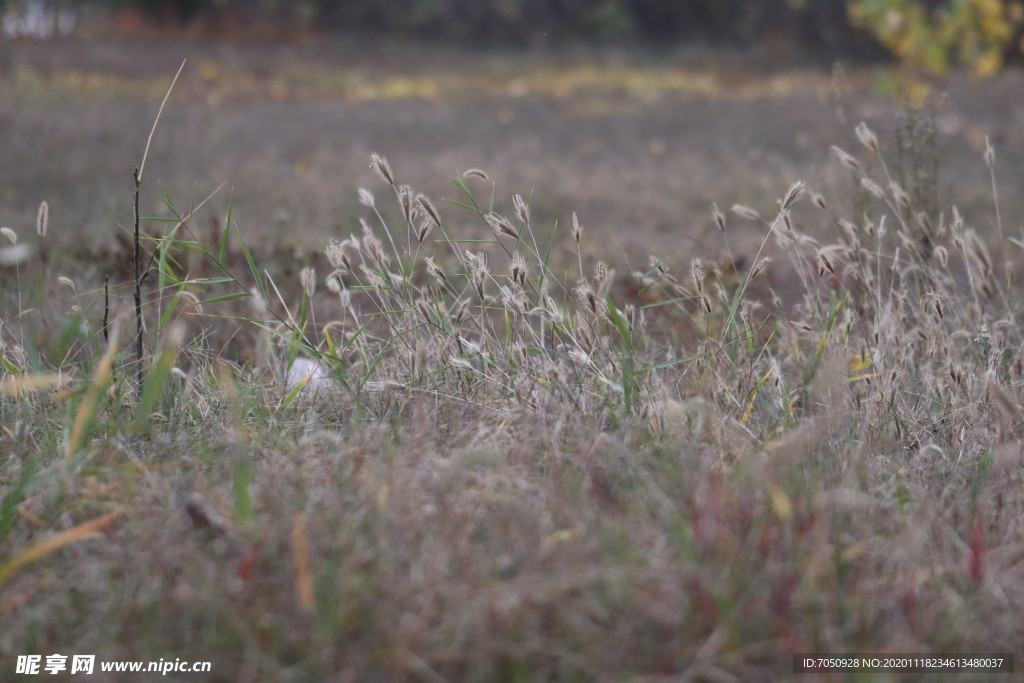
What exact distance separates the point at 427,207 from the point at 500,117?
6909 mm

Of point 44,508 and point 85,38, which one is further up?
point 85,38

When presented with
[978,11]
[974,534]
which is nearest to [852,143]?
[974,534]

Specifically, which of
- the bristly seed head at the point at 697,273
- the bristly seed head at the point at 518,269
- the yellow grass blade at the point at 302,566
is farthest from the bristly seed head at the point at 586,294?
the yellow grass blade at the point at 302,566

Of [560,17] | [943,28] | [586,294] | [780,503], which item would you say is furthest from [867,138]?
[560,17]

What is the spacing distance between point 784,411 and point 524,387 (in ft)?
2.02

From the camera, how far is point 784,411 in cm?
204

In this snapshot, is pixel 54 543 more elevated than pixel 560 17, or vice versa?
pixel 560 17

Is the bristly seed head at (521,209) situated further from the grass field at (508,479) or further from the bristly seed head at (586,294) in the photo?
the bristly seed head at (586,294)

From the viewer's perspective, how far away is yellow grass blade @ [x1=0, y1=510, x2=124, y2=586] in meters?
1.39

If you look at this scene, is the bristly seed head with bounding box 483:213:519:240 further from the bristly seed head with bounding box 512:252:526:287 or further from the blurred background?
the blurred background

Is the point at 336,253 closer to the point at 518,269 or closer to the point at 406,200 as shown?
the point at 406,200

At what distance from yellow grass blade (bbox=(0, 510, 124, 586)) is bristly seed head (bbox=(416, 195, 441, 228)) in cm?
92

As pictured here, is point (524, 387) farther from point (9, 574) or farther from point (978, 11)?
point (978, 11)

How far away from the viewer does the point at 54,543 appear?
1.42 meters
